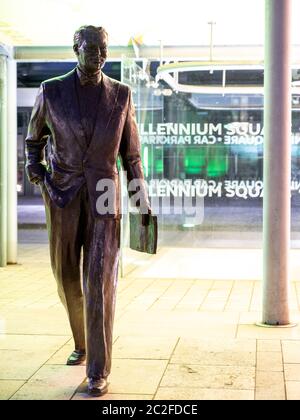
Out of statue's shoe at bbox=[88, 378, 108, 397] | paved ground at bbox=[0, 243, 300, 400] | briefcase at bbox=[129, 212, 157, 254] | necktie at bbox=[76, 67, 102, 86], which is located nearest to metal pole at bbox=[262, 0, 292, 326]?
paved ground at bbox=[0, 243, 300, 400]

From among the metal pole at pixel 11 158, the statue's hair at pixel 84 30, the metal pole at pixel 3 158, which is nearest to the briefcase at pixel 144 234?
the statue's hair at pixel 84 30

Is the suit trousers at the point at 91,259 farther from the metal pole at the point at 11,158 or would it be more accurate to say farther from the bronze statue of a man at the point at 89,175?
the metal pole at the point at 11,158

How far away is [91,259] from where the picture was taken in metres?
4.72

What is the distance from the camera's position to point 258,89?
1263cm

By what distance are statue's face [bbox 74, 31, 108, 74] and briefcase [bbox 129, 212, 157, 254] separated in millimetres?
939

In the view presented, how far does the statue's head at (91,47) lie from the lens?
4680mm

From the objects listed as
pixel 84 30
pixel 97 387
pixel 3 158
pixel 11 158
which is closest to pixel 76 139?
pixel 84 30

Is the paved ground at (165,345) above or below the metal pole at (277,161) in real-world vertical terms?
below

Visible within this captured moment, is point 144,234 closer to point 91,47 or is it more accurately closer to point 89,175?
point 89,175

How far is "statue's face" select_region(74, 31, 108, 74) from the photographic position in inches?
184

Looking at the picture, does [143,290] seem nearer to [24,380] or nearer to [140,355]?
[140,355]
